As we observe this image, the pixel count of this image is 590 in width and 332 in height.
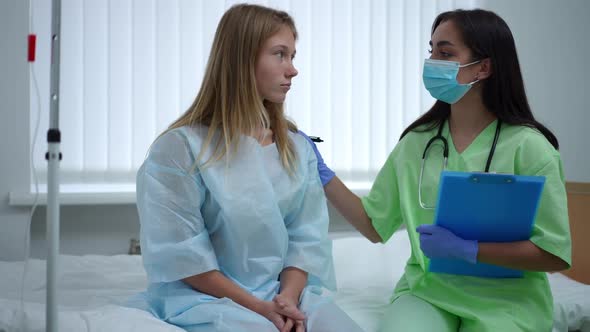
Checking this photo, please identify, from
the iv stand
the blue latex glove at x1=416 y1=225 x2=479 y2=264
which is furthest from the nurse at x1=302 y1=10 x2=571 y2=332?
the iv stand

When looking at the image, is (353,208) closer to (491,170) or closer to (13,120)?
(491,170)

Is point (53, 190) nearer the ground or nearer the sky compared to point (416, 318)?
nearer the sky

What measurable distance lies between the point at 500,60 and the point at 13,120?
212 cm

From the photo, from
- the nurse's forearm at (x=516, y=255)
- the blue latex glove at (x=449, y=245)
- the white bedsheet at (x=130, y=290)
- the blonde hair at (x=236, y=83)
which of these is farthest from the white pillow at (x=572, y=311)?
the blonde hair at (x=236, y=83)

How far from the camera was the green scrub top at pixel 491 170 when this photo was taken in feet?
4.92

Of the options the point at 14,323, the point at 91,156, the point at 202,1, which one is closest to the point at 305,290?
the point at 14,323

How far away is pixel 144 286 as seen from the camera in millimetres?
2004

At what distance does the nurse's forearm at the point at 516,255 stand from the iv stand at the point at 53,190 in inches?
37.6

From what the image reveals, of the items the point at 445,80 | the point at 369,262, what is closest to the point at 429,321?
the point at 445,80

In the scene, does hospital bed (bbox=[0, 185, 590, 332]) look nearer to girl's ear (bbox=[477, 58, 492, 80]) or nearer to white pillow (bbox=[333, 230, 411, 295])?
white pillow (bbox=[333, 230, 411, 295])

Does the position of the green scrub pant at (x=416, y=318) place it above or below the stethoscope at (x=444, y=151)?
below

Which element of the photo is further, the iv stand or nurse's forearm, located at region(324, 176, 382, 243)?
nurse's forearm, located at region(324, 176, 382, 243)

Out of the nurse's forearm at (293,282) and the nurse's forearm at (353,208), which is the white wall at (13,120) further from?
the nurse's forearm at (293,282)

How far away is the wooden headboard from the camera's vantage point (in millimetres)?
2402
